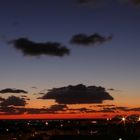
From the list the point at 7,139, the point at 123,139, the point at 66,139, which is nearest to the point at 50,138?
the point at 66,139

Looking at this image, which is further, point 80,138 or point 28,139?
point 80,138

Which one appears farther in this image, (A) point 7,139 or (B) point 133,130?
(B) point 133,130

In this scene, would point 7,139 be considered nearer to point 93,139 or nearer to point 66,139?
point 66,139

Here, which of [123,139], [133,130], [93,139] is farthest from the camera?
[133,130]

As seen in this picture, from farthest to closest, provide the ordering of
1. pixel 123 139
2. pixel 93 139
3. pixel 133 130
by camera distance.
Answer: pixel 133 130, pixel 93 139, pixel 123 139

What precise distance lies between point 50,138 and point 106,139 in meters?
24.8

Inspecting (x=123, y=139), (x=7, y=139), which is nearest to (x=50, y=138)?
(x=7, y=139)

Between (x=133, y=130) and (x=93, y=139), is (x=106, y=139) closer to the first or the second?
(x=93, y=139)

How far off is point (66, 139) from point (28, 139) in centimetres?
1826

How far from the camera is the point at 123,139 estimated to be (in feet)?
537

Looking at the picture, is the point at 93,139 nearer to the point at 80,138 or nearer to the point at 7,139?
the point at 80,138

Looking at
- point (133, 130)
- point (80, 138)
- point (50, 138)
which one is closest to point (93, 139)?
point (80, 138)

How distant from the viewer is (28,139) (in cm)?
16888

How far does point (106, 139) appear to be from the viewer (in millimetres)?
170750
